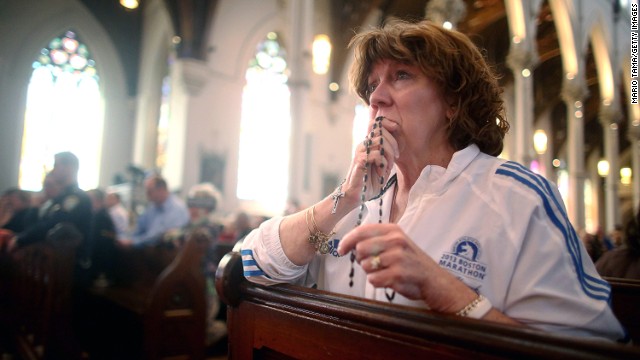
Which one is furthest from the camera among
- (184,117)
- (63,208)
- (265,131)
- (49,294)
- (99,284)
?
(265,131)

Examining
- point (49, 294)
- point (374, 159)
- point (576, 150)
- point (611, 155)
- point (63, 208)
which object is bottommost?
point (49, 294)

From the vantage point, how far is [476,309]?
0.88 metres

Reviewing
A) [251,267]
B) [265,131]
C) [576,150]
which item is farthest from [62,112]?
[576,150]

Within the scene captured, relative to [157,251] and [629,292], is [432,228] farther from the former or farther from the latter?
[157,251]

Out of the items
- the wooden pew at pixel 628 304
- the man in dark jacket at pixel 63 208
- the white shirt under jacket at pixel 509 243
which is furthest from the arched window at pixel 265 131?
the white shirt under jacket at pixel 509 243

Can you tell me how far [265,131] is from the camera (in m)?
12.4

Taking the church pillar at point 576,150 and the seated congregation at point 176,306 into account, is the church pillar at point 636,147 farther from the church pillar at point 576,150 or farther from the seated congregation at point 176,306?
the seated congregation at point 176,306

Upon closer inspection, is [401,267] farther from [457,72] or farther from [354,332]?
[457,72]

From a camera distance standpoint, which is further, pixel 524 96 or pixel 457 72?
pixel 524 96

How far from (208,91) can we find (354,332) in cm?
1070

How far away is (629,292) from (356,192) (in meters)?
1.07

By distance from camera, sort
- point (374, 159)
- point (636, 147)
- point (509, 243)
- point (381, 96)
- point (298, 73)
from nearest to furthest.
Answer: point (509, 243) < point (374, 159) < point (381, 96) < point (298, 73) < point (636, 147)

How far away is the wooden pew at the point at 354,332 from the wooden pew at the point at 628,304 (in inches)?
46.6

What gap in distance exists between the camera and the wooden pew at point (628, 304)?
152 centimetres
